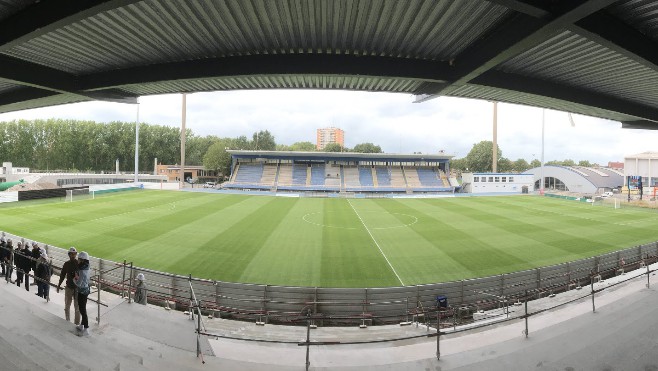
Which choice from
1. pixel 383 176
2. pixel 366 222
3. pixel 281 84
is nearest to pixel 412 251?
pixel 366 222

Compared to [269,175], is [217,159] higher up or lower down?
higher up

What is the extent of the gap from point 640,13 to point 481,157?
107 m

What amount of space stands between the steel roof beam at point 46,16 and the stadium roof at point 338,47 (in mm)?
20

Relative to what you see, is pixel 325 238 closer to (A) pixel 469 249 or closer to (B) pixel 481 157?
(A) pixel 469 249

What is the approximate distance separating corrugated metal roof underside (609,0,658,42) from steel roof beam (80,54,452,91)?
2.78 m

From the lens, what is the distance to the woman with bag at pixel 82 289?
19.0ft

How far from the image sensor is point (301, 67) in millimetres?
6895

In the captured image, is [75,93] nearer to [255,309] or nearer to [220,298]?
[220,298]

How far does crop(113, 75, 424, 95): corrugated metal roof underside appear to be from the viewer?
8.01 metres

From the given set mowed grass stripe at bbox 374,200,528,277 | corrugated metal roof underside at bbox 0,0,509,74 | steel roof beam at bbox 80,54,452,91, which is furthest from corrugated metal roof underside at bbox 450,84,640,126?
mowed grass stripe at bbox 374,200,528,277

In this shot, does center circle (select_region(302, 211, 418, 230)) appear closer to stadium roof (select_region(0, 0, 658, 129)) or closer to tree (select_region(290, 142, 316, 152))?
stadium roof (select_region(0, 0, 658, 129))

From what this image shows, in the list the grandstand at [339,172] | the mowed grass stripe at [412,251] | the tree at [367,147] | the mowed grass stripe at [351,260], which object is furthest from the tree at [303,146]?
the mowed grass stripe at [351,260]

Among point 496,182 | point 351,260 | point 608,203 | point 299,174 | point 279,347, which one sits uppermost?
point 299,174

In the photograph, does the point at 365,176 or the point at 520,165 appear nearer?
the point at 365,176
